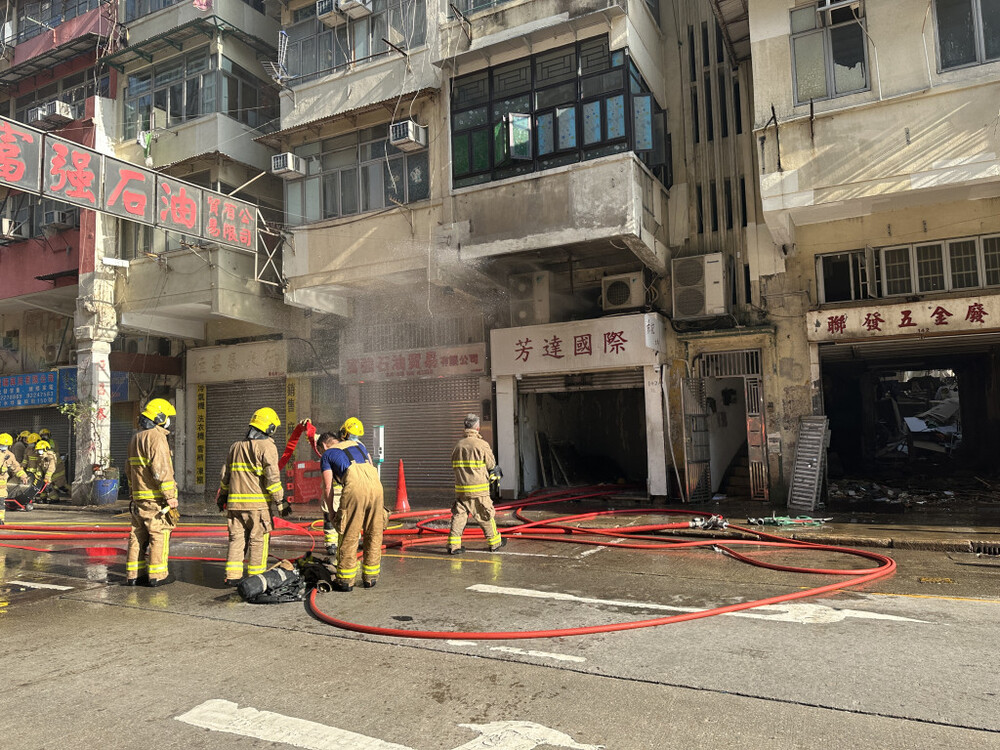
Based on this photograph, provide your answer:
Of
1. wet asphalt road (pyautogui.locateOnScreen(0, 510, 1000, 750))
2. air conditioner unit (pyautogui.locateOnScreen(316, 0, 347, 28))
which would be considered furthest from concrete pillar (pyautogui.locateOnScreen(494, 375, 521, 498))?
air conditioner unit (pyautogui.locateOnScreen(316, 0, 347, 28))

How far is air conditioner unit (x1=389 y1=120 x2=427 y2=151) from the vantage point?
1414 centimetres

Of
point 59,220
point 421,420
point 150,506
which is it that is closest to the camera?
point 150,506

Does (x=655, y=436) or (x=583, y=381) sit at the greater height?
(x=583, y=381)

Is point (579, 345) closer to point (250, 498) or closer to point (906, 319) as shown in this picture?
point (906, 319)

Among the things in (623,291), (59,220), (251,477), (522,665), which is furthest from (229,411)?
(522,665)

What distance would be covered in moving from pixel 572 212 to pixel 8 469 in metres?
13.6

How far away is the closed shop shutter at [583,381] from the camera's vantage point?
14.0 meters

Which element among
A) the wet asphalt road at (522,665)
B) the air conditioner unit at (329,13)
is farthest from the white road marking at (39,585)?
the air conditioner unit at (329,13)

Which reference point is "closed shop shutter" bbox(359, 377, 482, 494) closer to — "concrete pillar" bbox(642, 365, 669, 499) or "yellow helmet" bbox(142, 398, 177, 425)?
"concrete pillar" bbox(642, 365, 669, 499)

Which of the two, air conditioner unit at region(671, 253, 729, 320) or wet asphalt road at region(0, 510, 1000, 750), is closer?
wet asphalt road at region(0, 510, 1000, 750)

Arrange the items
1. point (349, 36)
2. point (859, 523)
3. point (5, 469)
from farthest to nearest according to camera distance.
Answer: point (349, 36) → point (5, 469) → point (859, 523)

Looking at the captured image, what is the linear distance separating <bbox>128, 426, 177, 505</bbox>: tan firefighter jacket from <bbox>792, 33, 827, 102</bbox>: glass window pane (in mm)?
10715

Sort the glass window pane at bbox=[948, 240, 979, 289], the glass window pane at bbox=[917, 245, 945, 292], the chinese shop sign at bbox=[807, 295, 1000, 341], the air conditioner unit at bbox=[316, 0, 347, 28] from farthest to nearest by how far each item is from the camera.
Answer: the air conditioner unit at bbox=[316, 0, 347, 28] < the glass window pane at bbox=[917, 245, 945, 292] < the glass window pane at bbox=[948, 240, 979, 289] < the chinese shop sign at bbox=[807, 295, 1000, 341]

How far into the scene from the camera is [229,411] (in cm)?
1934
